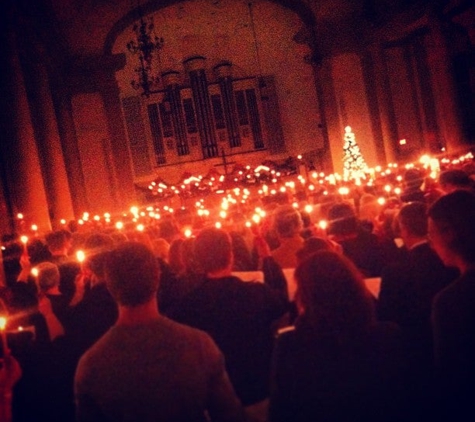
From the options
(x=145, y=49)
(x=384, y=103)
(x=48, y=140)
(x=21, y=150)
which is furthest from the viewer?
(x=384, y=103)

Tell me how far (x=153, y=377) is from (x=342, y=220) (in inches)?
114

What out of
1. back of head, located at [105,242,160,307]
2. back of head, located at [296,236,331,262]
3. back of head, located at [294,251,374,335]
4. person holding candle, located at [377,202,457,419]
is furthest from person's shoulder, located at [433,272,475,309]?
back of head, located at [296,236,331,262]

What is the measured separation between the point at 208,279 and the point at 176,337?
3.19ft

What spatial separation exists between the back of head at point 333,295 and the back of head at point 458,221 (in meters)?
0.51

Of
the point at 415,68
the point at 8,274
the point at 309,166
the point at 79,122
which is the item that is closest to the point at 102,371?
the point at 8,274

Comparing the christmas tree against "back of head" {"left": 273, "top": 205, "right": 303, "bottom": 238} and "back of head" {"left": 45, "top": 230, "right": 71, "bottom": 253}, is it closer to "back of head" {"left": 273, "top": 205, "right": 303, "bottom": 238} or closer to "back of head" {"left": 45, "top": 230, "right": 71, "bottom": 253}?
"back of head" {"left": 45, "top": 230, "right": 71, "bottom": 253}

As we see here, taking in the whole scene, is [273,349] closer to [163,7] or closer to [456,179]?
[456,179]

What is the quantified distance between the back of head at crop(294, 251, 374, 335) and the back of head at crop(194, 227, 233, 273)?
910 mm

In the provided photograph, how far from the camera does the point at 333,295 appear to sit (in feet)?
7.11

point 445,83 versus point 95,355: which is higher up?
point 445,83

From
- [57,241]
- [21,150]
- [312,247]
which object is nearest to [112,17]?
[21,150]

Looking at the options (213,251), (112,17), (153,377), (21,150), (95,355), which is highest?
(112,17)

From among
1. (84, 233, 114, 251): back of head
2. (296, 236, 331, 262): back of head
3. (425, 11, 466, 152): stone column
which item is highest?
(425, 11, 466, 152): stone column

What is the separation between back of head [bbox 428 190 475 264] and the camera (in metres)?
2.43
